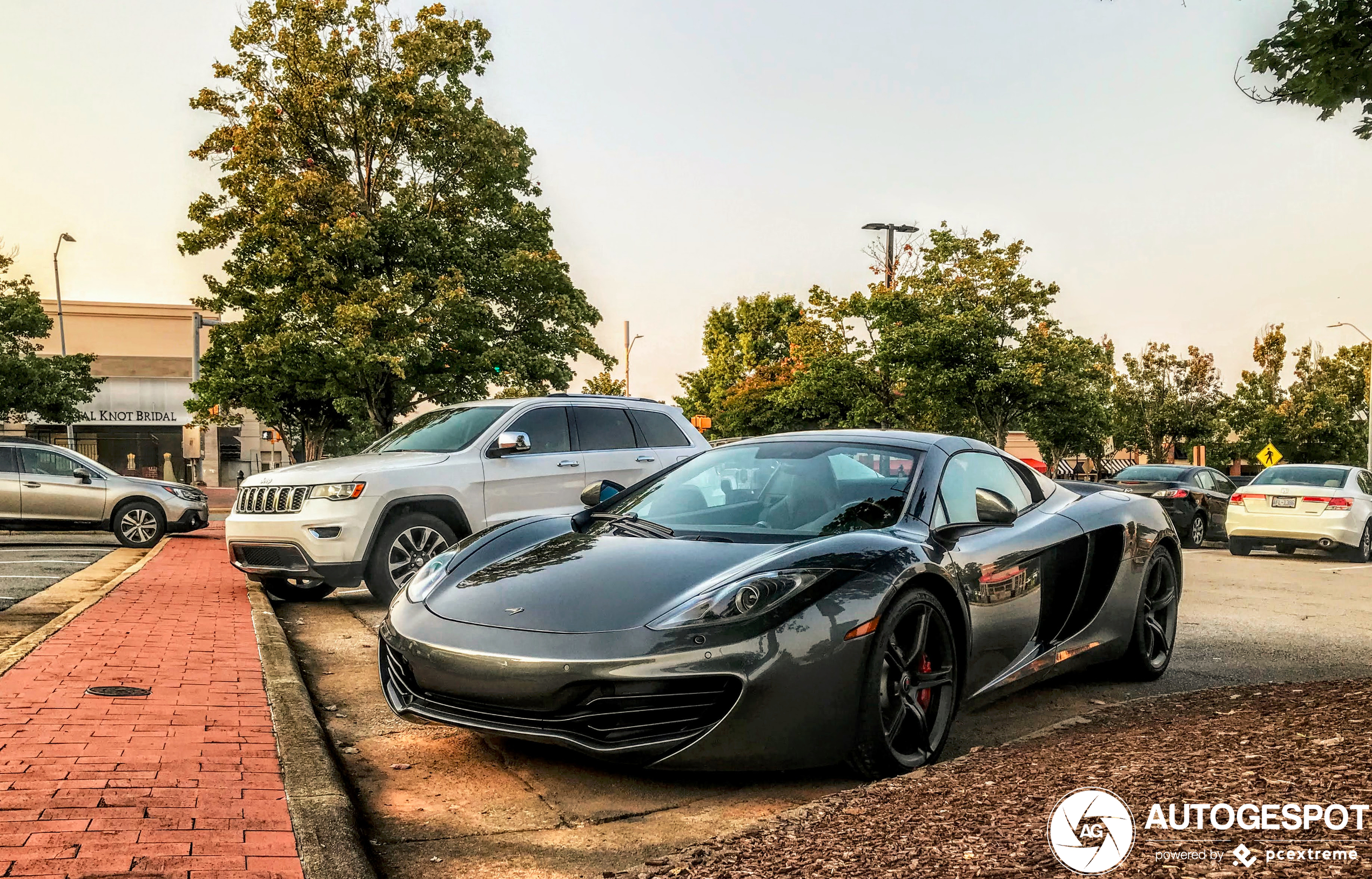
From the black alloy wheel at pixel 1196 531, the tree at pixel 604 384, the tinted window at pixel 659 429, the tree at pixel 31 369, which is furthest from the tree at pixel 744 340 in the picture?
the tinted window at pixel 659 429

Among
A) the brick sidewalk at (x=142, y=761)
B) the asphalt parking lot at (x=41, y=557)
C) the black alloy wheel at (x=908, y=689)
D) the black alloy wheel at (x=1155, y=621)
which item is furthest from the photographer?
the asphalt parking lot at (x=41, y=557)

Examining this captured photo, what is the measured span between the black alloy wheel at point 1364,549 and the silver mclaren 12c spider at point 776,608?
13.0 meters

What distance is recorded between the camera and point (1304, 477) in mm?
17422

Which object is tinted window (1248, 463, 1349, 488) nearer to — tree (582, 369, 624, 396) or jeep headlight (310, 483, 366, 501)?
jeep headlight (310, 483, 366, 501)

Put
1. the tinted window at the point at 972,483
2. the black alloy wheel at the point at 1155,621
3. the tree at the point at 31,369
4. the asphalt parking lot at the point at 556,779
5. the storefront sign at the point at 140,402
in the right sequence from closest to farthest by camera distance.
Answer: the asphalt parking lot at the point at 556,779 < the tinted window at the point at 972,483 < the black alloy wheel at the point at 1155,621 < the tree at the point at 31,369 < the storefront sign at the point at 140,402

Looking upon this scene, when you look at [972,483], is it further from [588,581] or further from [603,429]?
[603,429]

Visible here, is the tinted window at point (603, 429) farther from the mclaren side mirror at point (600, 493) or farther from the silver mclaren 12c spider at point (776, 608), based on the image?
the silver mclaren 12c spider at point (776, 608)

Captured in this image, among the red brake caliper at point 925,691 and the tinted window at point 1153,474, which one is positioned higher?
the tinted window at point 1153,474

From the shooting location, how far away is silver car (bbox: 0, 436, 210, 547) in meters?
15.9

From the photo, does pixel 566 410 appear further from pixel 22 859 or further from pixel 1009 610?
pixel 22 859

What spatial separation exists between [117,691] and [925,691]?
366 centimetres

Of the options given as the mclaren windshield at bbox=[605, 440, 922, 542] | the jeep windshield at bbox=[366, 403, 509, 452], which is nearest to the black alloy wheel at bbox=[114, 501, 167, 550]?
the jeep windshield at bbox=[366, 403, 509, 452]

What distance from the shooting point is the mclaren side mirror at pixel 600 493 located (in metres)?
5.86

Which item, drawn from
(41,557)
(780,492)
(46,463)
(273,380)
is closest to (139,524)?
(46,463)
